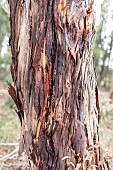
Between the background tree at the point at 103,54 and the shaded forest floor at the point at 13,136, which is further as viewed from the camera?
A: the background tree at the point at 103,54

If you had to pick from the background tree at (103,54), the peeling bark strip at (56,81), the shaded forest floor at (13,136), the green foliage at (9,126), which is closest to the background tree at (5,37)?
the green foliage at (9,126)

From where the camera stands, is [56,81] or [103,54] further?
[103,54]

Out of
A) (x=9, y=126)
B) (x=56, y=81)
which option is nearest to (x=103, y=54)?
(x=9, y=126)

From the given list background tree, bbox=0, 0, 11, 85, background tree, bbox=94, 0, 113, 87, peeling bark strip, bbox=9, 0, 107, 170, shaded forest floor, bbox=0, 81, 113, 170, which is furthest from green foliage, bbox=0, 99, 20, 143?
background tree, bbox=94, 0, 113, 87

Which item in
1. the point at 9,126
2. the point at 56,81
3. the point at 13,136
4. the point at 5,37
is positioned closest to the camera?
the point at 56,81

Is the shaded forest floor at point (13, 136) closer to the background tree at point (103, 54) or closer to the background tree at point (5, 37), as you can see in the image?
the background tree at point (5, 37)

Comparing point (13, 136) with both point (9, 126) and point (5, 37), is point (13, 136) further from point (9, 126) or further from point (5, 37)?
point (5, 37)

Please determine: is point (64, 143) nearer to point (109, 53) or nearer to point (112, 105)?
point (112, 105)

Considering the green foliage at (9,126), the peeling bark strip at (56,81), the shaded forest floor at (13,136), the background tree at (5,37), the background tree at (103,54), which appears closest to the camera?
the peeling bark strip at (56,81)
